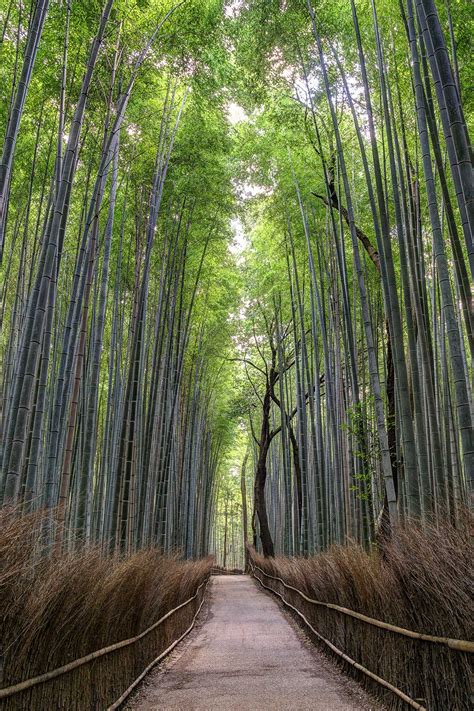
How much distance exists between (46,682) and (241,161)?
731cm

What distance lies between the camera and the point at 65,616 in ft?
6.44

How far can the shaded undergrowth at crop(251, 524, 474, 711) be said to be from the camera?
5.93ft

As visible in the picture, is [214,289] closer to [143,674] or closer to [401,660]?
[143,674]

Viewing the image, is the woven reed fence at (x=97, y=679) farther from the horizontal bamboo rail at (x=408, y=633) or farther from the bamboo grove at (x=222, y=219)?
the horizontal bamboo rail at (x=408, y=633)

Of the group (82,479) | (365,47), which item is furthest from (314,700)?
(365,47)

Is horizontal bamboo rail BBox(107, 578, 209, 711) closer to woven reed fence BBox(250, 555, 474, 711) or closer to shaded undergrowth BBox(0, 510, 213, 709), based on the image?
shaded undergrowth BBox(0, 510, 213, 709)

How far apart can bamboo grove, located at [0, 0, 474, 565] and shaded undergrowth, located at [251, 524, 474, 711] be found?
0.28m

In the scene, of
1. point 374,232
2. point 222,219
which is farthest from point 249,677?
point 222,219

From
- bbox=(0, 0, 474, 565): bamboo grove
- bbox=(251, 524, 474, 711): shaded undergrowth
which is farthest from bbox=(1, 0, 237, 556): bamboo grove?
bbox=(251, 524, 474, 711): shaded undergrowth

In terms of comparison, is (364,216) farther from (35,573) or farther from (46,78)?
(35,573)

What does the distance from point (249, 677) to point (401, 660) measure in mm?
1354

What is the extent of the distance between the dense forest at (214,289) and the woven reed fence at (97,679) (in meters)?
0.02

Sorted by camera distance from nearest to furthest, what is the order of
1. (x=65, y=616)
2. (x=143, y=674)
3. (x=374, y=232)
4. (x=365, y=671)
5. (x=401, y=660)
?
(x=65, y=616)
(x=401, y=660)
(x=365, y=671)
(x=143, y=674)
(x=374, y=232)

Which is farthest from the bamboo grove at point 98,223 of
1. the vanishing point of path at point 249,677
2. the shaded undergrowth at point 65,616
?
the vanishing point of path at point 249,677
